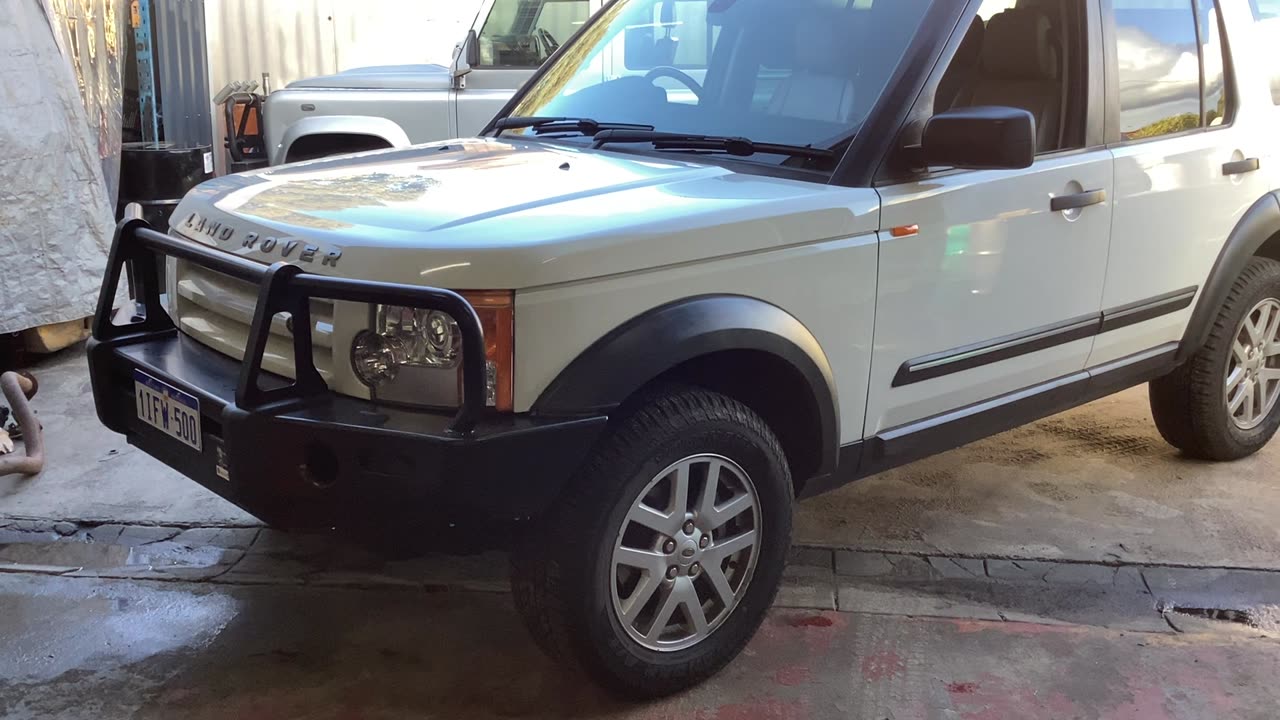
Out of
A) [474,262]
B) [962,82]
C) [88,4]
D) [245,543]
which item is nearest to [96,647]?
[245,543]

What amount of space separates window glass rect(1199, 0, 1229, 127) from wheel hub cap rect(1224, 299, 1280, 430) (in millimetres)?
780

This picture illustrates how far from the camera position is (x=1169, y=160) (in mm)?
3803

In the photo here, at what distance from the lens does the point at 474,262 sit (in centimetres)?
240

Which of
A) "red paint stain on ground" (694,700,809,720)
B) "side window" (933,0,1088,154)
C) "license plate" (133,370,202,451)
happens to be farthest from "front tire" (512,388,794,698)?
"side window" (933,0,1088,154)

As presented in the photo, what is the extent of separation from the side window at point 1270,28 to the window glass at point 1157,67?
50 centimetres

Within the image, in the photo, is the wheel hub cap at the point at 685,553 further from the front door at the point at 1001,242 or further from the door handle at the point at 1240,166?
the door handle at the point at 1240,166

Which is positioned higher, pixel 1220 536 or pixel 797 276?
pixel 797 276

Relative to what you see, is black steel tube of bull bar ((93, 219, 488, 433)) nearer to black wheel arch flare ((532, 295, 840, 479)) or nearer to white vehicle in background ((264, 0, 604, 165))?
black wheel arch flare ((532, 295, 840, 479))

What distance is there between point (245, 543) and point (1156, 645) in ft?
9.21

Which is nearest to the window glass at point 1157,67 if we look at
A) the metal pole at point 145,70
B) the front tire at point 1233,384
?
the front tire at point 1233,384

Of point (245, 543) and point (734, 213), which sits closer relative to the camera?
point (734, 213)

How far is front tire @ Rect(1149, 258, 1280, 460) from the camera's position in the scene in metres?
4.30

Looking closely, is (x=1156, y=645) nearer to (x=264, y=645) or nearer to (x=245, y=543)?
(x=264, y=645)

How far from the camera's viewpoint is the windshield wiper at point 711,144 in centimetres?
312
